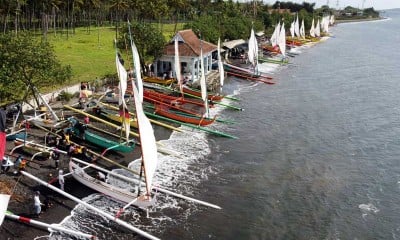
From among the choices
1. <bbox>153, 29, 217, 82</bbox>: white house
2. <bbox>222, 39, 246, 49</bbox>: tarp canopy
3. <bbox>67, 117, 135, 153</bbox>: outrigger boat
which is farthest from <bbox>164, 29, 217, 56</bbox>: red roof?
<bbox>67, 117, 135, 153</bbox>: outrigger boat

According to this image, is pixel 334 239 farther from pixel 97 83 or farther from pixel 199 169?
pixel 97 83

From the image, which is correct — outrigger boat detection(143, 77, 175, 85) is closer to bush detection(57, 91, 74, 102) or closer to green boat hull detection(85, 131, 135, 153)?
bush detection(57, 91, 74, 102)

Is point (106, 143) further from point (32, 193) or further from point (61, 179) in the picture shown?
point (32, 193)

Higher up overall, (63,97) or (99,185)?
(63,97)

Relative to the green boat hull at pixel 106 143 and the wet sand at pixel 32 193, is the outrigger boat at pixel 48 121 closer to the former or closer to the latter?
the green boat hull at pixel 106 143

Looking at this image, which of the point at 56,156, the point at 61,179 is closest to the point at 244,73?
the point at 56,156

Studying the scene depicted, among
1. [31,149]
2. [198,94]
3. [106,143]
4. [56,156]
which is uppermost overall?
[198,94]

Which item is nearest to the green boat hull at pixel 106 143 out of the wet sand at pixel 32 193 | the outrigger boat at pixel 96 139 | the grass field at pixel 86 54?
the outrigger boat at pixel 96 139
